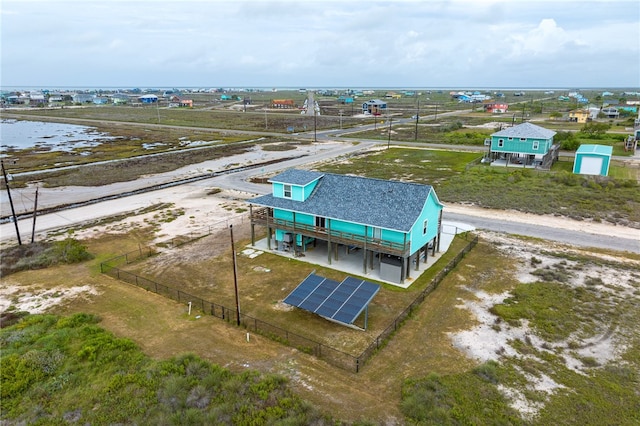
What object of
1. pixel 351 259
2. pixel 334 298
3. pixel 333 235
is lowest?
pixel 351 259

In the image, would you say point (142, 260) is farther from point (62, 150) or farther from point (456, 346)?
point (62, 150)

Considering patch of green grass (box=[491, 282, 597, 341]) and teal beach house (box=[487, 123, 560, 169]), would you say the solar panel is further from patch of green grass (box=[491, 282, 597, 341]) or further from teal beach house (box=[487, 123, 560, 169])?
teal beach house (box=[487, 123, 560, 169])

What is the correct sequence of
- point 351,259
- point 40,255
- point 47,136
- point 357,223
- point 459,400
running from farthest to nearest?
point 47,136 < point 40,255 < point 351,259 < point 357,223 < point 459,400

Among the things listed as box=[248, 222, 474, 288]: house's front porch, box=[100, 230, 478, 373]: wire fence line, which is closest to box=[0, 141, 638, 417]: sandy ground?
box=[100, 230, 478, 373]: wire fence line

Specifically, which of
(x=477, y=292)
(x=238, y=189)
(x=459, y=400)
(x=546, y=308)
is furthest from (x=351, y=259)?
(x=238, y=189)

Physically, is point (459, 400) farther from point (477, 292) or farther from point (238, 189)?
point (238, 189)
